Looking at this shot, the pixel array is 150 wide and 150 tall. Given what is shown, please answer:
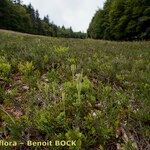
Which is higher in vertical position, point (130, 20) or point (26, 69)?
point (26, 69)

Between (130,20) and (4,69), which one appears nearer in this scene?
(4,69)

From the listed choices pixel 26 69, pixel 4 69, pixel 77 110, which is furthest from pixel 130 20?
pixel 77 110

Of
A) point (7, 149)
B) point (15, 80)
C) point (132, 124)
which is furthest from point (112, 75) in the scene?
point (7, 149)

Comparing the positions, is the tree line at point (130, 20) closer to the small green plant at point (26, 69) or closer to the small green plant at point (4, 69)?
the small green plant at point (26, 69)

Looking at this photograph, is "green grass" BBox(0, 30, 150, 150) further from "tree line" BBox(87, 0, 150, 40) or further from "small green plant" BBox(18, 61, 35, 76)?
"tree line" BBox(87, 0, 150, 40)

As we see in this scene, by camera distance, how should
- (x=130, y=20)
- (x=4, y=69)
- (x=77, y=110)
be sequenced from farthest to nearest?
(x=130, y=20)
(x=4, y=69)
(x=77, y=110)

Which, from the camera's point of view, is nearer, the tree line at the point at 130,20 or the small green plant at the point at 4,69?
the small green plant at the point at 4,69

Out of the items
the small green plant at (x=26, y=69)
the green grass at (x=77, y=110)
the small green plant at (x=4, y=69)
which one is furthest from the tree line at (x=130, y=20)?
the green grass at (x=77, y=110)

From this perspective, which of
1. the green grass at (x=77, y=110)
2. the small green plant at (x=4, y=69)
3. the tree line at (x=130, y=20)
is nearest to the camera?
the green grass at (x=77, y=110)

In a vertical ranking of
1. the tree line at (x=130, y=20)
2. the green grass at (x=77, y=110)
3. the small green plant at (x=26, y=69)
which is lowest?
the tree line at (x=130, y=20)

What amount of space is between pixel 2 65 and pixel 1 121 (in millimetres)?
2407

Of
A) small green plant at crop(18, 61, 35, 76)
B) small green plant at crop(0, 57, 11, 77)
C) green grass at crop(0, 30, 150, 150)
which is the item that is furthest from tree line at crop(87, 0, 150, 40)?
green grass at crop(0, 30, 150, 150)

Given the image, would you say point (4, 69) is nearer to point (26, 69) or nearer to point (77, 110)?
point (26, 69)

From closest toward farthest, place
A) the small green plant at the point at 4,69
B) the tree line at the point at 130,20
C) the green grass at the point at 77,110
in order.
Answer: the green grass at the point at 77,110
the small green plant at the point at 4,69
the tree line at the point at 130,20
